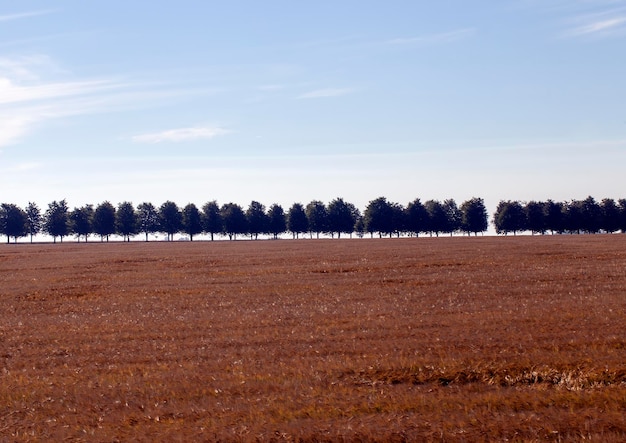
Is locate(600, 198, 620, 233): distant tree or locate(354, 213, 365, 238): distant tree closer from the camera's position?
locate(600, 198, 620, 233): distant tree

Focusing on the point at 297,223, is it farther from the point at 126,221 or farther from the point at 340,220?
the point at 126,221

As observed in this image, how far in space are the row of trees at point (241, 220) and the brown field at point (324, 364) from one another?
150964 mm

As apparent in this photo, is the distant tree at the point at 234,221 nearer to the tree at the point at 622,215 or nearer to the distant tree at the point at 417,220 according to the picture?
the distant tree at the point at 417,220

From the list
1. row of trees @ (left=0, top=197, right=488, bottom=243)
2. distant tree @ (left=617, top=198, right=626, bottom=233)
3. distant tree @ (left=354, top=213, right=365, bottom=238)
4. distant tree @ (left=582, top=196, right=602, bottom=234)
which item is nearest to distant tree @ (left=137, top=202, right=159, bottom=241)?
row of trees @ (left=0, top=197, right=488, bottom=243)

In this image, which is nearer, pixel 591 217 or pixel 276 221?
pixel 591 217

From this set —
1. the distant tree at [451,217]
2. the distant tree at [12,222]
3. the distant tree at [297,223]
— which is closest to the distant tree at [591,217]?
the distant tree at [451,217]

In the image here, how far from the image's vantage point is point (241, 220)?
19238 cm

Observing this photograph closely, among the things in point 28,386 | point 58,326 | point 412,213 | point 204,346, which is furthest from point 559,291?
point 412,213

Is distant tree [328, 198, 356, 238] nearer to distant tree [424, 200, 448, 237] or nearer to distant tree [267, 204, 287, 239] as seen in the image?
distant tree [267, 204, 287, 239]

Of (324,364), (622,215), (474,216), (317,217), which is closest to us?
(324,364)

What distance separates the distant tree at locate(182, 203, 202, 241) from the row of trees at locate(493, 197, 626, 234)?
75.2 m

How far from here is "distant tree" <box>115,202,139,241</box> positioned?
188750 mm

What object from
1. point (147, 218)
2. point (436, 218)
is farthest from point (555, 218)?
point (147, 218)

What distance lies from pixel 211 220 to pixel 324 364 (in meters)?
177
